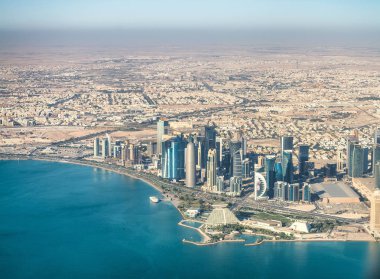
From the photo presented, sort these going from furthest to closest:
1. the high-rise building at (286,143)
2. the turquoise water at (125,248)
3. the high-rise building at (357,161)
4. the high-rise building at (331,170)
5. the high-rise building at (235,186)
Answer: the high-rise building at (286,143) < the high-rise building at (331,170) < the high-rise building at (357,161) < the high-rise building at (235,186) < the turquoise water at (125,248)

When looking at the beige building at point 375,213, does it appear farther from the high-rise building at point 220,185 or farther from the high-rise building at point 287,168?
the high-rise building at point 220,185

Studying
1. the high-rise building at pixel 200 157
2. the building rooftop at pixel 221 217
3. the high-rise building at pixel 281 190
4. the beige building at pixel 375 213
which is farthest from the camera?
the high-rise building at pixel 200 157

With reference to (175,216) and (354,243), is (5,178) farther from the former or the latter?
(354,243)

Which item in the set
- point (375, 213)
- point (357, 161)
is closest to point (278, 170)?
point (357, 161)

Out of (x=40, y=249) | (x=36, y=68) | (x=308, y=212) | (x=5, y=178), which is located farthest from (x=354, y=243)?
(x=36, y=68)

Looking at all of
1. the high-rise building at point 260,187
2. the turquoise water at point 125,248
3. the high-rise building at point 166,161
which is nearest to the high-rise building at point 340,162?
the high-rise building at point 260,187

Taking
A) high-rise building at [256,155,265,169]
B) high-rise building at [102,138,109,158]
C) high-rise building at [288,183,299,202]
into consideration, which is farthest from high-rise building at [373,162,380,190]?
high-rise building at [102,138,109,158]

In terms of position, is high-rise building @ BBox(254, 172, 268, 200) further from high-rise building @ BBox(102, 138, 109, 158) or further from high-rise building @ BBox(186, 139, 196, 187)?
high-rise building @ BBox(102, 138, 109, 158)
